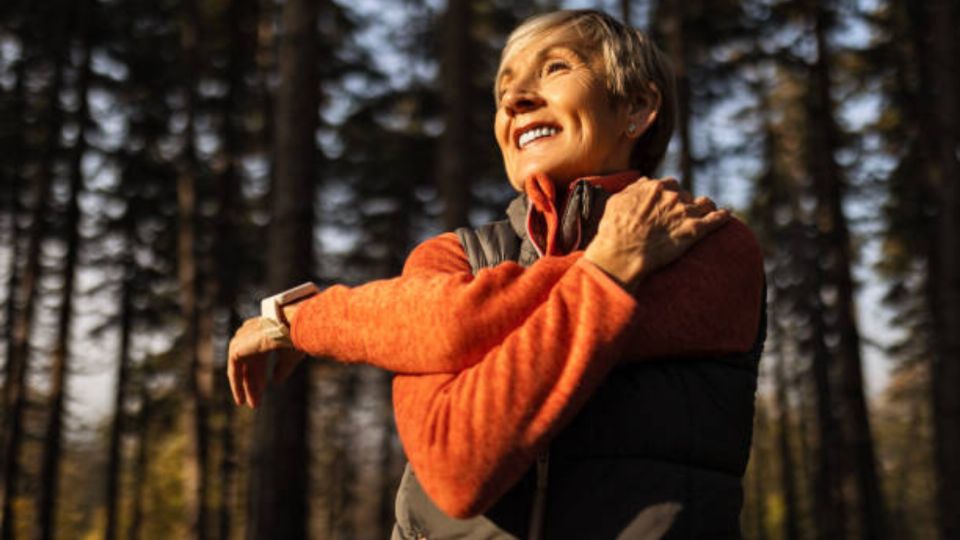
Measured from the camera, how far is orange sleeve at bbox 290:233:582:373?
1446 millimetres

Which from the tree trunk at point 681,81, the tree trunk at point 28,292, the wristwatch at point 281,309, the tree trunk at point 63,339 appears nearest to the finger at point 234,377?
the wristwatch at point 281,309

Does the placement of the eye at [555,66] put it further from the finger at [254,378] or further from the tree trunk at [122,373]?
the tree trunk at [122,373]

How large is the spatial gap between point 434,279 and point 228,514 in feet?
66.9

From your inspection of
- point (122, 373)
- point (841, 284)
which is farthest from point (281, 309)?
point (122, 373)

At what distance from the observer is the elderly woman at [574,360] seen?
4.55ft

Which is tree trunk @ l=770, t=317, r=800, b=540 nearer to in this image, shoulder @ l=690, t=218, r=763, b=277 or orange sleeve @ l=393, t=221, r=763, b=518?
shoulder @ l=690, t=218, r=763, b=277

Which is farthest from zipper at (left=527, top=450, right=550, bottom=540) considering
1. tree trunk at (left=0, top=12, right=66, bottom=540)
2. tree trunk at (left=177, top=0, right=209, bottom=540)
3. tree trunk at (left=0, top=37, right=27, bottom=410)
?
tree trunk at (left=0, top=37, right=27, bottom=410)

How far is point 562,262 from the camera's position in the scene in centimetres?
152

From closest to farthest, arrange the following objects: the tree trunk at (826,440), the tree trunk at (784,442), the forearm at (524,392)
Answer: the forearm at (524,392) < the tree trunk at (826,440) < the tree trunk at (784,442)

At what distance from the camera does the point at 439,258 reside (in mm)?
1723

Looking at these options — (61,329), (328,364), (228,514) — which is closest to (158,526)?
(328,364)

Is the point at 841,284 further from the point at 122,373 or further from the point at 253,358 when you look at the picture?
the point at 122,373

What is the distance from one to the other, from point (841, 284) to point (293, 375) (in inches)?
453

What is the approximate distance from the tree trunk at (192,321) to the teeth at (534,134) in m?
13.8
